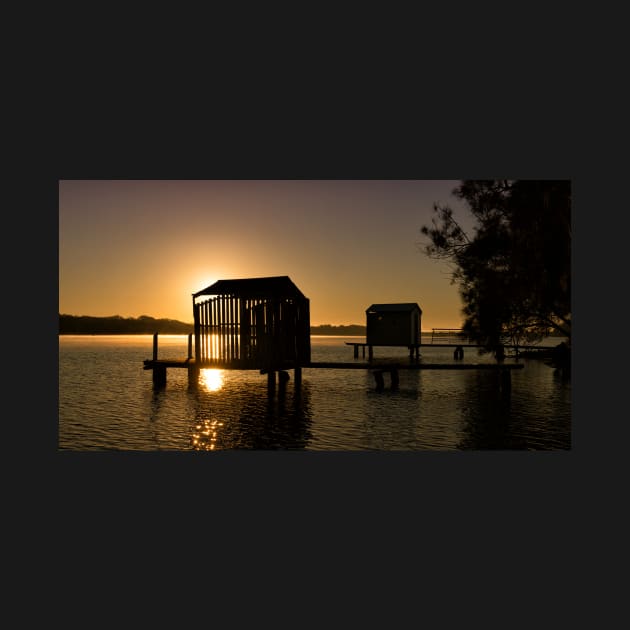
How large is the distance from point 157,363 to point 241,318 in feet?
27.8

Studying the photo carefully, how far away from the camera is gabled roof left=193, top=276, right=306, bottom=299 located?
68.7ft

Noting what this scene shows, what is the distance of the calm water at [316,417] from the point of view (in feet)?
48.1

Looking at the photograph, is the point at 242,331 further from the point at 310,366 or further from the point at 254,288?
the point at 310,366

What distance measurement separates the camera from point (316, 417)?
18.3 metres

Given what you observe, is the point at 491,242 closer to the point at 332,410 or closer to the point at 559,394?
the point at 332,410

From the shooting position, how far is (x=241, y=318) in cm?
2086

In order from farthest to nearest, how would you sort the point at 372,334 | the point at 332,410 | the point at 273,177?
the point at 372,334 → the point at 332,410 → the point at 273,177

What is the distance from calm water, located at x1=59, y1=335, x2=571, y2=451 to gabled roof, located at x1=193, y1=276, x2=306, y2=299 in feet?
14.5

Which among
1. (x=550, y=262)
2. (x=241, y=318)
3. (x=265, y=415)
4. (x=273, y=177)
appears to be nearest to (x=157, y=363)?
(x=241, y=318)

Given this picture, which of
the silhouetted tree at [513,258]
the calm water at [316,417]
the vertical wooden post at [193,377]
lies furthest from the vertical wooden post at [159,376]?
the silhouetted tree at [513,258]

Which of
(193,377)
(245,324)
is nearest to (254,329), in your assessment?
(245,324)

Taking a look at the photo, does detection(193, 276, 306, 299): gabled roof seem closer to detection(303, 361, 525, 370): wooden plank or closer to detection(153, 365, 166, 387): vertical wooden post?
detection(303, 361, 525, 370): wooden plank

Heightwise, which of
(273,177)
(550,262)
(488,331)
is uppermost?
(273,177)

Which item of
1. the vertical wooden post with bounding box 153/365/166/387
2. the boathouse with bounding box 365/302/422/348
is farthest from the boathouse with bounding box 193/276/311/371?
the boathouse with bounding box 365/302/422/348
